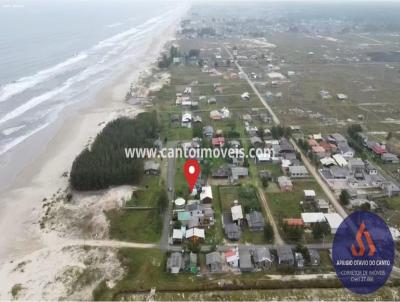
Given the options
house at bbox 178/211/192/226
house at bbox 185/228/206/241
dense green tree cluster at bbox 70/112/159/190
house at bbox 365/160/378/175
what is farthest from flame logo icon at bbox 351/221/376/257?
dense green tree cluster at bbox 70/112/159/190

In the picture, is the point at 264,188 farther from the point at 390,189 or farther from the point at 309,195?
the point at 390,189

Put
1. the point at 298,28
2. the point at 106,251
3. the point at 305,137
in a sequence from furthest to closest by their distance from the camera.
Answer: the point at 298,28 < the point at 305,137 < the point at 106,251

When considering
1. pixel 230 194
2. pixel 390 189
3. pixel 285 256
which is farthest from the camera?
pixel 230 194

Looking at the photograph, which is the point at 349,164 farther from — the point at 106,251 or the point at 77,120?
the point at 77,120

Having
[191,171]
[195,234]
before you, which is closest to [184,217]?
[195,234]

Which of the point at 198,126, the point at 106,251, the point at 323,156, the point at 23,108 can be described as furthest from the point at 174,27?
the point at 106,251
